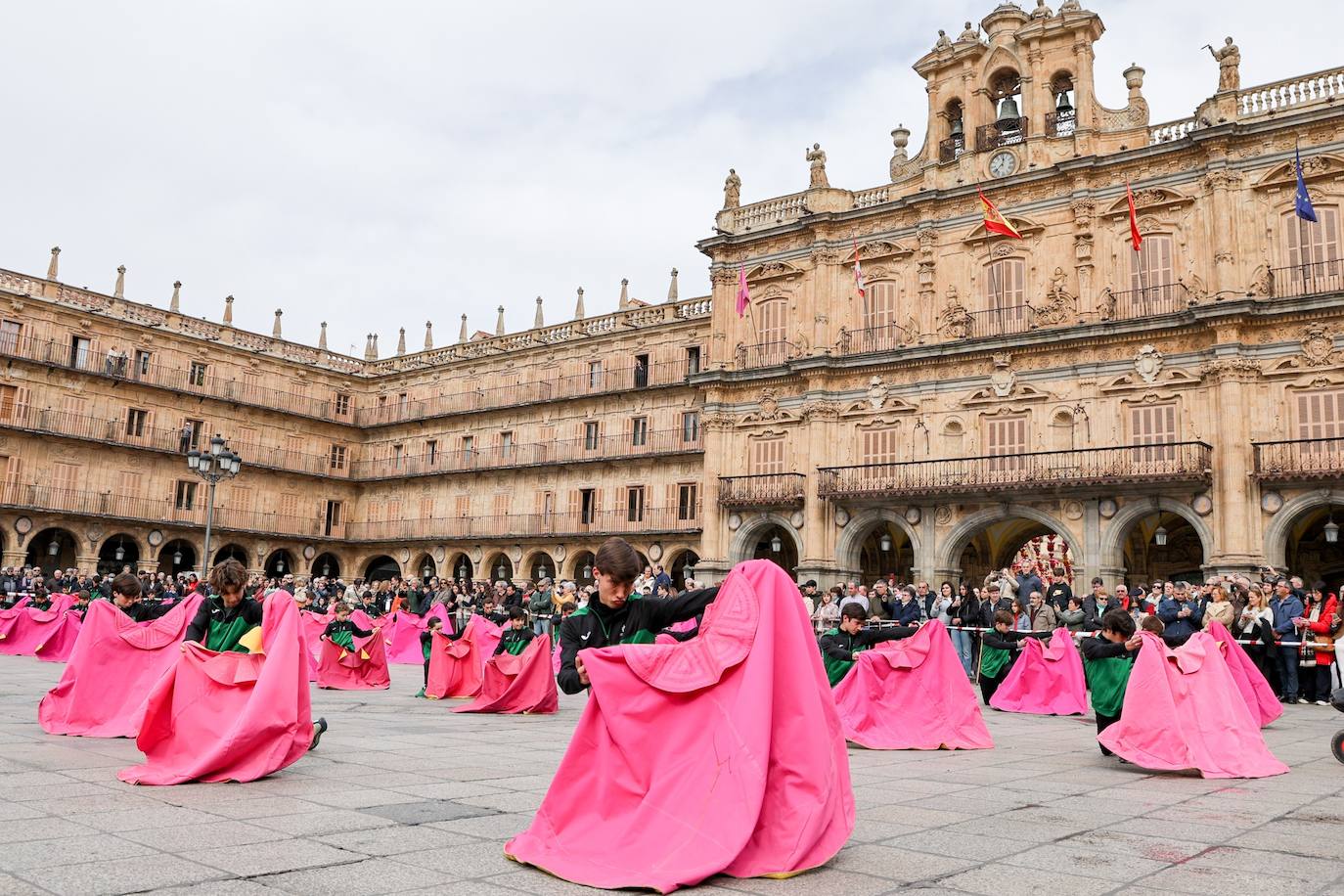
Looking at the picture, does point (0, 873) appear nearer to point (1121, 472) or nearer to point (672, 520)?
point (1121, 472)

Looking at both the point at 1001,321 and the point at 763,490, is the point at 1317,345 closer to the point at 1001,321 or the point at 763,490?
the point at 1001,321

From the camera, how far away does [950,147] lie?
3119cm

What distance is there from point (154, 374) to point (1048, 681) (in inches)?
1446

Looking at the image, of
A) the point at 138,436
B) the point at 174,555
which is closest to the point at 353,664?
the point at 174,555

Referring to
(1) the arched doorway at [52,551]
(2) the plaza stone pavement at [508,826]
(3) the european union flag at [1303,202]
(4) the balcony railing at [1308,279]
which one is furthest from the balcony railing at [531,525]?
(2) the plaza stone pavement at [508,826]

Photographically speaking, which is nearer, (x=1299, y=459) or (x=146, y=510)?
(x=1299, y=459)

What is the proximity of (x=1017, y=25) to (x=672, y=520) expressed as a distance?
1835 centimetres

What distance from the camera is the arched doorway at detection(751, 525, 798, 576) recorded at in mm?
31969

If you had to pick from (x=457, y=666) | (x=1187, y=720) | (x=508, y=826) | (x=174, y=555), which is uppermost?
(x=174, y=555)

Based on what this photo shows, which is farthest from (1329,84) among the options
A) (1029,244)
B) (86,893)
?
(86,893)

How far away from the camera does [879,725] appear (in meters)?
10.2

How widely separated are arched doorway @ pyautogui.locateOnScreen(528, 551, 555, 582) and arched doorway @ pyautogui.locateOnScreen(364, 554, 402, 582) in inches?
319

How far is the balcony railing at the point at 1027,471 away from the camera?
2470cm

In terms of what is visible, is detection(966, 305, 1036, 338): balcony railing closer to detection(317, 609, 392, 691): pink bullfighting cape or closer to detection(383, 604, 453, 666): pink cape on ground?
detection(383, 604, 453, 666): pink cape on ground
